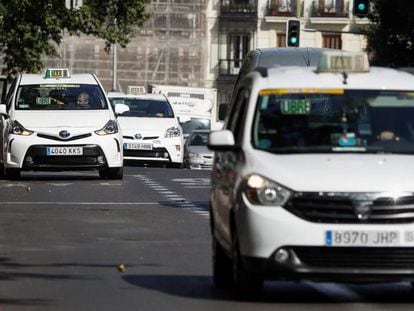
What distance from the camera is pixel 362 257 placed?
36.2ft

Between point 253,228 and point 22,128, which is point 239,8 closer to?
point 22,128

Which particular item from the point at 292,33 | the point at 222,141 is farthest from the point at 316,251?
the point at 292,33

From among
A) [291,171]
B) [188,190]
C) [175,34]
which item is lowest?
[175,34]

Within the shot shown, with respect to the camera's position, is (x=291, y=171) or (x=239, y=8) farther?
(x=239, y=8)

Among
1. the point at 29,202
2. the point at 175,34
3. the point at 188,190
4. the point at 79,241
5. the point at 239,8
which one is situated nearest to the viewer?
the point at 79,241

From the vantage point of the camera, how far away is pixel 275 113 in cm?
1213

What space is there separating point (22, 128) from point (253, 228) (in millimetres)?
16210

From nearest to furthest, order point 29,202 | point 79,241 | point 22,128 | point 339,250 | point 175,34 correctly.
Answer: point 339,250, point 79,241, point 29,202, point 22,128, point 175,34

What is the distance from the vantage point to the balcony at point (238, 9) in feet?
300

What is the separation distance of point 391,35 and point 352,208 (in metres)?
54.8

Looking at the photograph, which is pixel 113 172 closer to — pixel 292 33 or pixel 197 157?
pixel 292 33

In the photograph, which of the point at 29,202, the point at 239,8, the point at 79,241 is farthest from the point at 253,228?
the point at 239,8

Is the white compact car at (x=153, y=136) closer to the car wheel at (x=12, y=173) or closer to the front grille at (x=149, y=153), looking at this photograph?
the front grille at (x=149, y=153)

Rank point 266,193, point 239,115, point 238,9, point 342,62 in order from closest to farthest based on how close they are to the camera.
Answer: point 266,193 → point 342,62 → point 239,115 → point 238,9
